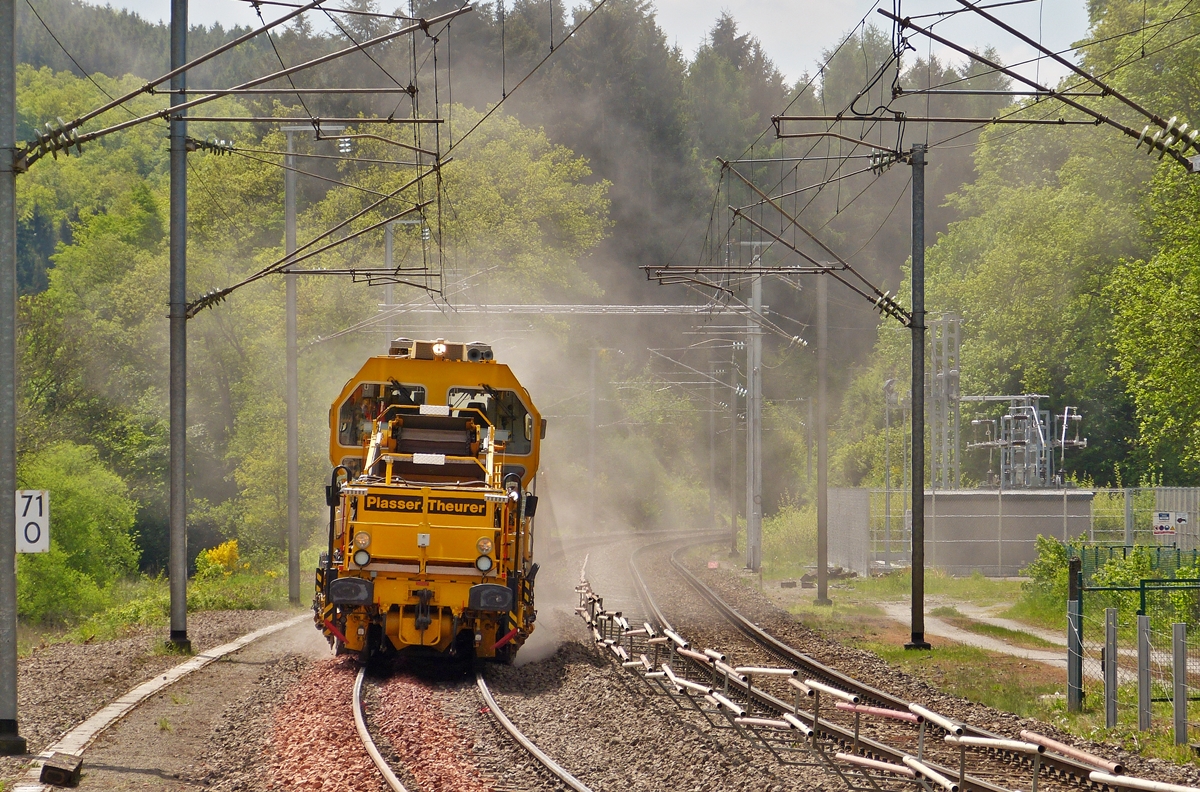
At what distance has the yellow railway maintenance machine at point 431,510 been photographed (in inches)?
579

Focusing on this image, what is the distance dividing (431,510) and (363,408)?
3.01 m

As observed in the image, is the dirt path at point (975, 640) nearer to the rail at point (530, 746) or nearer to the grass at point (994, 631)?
the grass at point (994, 631)

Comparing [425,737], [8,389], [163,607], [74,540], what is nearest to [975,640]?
[425,737]

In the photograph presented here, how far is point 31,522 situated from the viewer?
479 inches

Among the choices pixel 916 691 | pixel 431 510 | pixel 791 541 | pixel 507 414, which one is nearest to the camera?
pixel 431 510

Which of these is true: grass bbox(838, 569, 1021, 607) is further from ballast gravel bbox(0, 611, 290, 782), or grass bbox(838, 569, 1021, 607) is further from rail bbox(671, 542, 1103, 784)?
ballast gravel bbox(0, 611, 290, 782)

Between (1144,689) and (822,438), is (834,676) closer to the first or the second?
(1144,689)

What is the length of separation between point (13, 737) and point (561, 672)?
23.3 ft

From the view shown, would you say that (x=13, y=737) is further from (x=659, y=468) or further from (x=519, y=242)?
(x=659, y=468)

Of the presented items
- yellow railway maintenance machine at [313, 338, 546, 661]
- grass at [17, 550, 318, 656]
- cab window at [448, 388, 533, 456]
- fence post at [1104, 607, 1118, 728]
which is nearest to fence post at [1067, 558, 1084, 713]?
fence post at [1104, 607, 1118, 728]

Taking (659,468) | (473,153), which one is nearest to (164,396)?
(473,153)

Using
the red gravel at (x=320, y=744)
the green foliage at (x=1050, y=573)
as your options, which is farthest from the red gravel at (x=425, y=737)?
the green foliage at (x=1050, y=573)

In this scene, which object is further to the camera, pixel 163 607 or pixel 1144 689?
pixel 163 607

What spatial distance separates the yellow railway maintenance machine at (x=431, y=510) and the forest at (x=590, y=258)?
7.80 meters
